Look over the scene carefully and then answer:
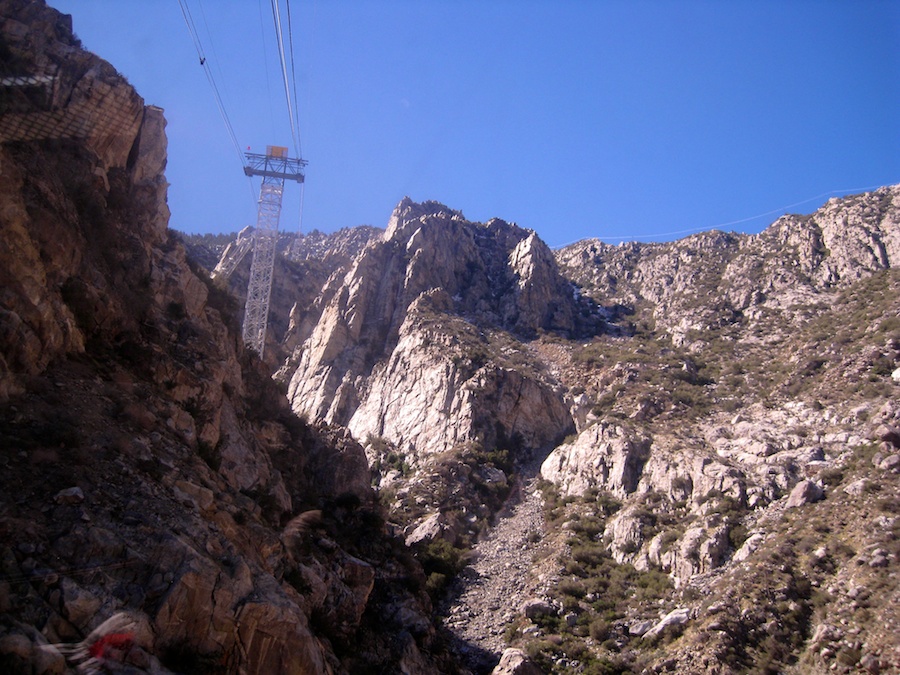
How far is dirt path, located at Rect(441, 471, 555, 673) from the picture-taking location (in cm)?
2756

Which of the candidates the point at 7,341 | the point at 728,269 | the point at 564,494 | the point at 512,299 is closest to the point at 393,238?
the point at 512,299

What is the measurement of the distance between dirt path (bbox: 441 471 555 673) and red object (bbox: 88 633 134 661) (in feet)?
60.5

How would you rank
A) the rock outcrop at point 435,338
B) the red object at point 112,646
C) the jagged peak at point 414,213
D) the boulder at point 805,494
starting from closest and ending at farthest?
1. the red object at point 112,646
2. the boulder at point 805,494
3. the rock outcrop at point 435,338
4. the jagged peak at point 414,213

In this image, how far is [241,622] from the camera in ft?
37.0

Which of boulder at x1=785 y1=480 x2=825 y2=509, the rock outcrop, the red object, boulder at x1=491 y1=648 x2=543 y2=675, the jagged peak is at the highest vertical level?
the jagged peak

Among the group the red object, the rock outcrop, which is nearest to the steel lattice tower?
the rock outcrop

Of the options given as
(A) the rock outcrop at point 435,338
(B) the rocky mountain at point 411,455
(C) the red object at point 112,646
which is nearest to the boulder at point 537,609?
(B) the rocky mountain at point 411,455

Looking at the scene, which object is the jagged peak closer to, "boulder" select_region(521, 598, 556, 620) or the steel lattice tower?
the steel lattice tower

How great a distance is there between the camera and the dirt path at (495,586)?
27.6 meters

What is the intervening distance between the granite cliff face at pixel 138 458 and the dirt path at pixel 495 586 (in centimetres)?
503

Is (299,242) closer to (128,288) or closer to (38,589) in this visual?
(128,288)

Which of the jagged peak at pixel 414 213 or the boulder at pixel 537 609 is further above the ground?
the jagged peak at pixel 414 213

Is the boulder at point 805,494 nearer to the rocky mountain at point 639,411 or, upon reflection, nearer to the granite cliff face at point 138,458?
the rocky mountain at point 639,411

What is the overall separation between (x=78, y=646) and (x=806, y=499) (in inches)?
1153
